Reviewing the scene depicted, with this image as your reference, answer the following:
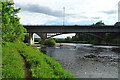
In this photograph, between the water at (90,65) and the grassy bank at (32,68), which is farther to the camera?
the water at (90,65)

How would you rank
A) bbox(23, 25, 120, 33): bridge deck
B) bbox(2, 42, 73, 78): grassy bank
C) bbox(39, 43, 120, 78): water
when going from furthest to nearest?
bbox(23, 25, 120, 33): bridge deck, bbox(39, 43, 120, 78): water, bbox(2, 42, 73, 78): grassy bank

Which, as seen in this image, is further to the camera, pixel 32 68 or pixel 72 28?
pixel 72 28

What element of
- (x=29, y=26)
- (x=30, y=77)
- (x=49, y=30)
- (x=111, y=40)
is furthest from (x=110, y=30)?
(x=30, y=77)

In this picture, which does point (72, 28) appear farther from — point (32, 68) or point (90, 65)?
point (32, 68)

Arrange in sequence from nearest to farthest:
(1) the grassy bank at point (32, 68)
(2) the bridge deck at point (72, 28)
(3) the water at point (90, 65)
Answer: (1) the grassy bank at point (32, 68) → (3) the water at point (90, 65) → (2) the bridge deck at point (72, 28)

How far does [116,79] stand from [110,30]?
5819cm

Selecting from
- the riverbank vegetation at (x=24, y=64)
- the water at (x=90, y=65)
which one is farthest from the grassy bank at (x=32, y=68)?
the water at (x=90, y=65)

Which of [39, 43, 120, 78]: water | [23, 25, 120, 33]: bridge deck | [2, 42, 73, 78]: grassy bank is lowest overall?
[39, 43, 120, 78]: water

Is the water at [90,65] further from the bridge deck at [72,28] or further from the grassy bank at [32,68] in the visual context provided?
the bridge deck at [72,28]

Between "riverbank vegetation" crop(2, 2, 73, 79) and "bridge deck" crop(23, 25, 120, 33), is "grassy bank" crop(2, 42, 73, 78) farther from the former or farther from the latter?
"bridge deck" crop(23, 25, 120, 33)

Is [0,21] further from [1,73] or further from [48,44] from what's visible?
[48,44]

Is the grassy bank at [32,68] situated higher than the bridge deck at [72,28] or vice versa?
the bridge deck at [72,28]

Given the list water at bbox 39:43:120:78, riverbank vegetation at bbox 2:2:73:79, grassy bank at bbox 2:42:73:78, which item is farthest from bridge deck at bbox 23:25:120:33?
grassy bank at bbox 2:42:73:78

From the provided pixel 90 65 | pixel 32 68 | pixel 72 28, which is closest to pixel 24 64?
pixel 32 68
